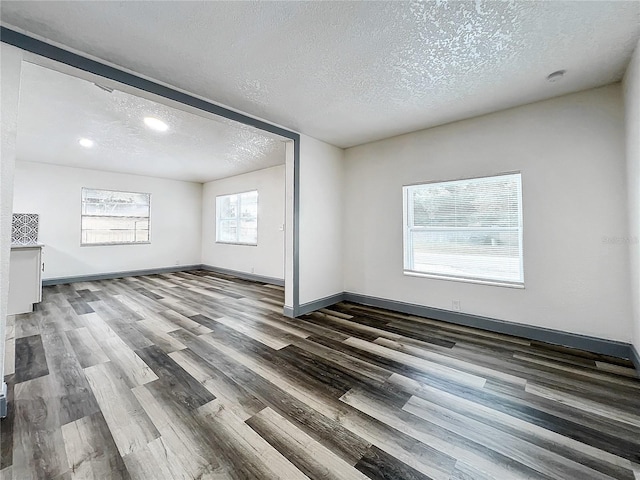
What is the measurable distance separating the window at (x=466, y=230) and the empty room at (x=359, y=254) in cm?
2

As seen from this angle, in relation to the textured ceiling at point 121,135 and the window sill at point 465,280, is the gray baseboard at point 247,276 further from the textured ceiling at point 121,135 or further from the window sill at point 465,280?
the window sill at point 465,280

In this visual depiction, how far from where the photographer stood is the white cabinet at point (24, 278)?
372cm

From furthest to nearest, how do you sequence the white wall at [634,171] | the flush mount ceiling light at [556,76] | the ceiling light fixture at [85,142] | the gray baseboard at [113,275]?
the gray baseboard at [113,275], the ceiling light fixture at [85,142], the flush mount ceiling light at [556,76], the white wall at [634,171]

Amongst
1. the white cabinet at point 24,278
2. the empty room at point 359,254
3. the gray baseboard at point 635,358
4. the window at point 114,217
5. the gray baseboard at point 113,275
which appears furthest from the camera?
the window at point 114,217

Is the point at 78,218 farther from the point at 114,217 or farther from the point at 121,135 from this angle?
the point at 121,135

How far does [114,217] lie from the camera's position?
6.58 m

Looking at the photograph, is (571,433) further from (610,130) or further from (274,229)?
(274,229)

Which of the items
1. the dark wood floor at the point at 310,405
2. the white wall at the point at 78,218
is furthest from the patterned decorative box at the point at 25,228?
the dark wood floor at the point at 310,405

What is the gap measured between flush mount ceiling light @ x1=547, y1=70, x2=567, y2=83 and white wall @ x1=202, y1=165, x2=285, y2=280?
4425 mm

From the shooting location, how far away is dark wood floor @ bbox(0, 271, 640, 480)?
4.39 ft

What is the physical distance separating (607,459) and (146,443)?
2.43 m

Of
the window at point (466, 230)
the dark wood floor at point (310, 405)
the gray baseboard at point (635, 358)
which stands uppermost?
the window at point (466, 230)

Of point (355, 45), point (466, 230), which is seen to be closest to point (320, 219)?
point (466, 230)

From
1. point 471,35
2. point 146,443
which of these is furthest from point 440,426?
point 471,35
